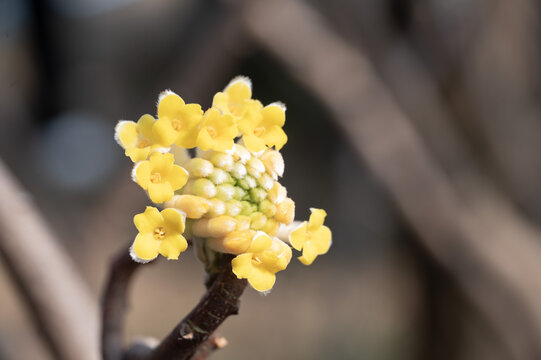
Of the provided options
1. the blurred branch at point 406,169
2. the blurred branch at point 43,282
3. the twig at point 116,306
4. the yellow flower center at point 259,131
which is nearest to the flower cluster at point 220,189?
the yellow flower center at point 259,131

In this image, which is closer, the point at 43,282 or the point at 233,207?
the point at 233,207

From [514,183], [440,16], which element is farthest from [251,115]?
[514,183]

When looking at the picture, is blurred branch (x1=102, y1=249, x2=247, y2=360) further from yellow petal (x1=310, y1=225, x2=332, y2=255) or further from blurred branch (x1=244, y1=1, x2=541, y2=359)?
blurred branch (x1=244, y1=1, x2=541, y2=359)

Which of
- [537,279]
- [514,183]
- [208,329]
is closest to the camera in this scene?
[208,329]

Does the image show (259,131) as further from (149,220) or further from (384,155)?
(384,155)

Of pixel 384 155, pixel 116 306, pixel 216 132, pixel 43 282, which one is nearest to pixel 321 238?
pixel 216 132

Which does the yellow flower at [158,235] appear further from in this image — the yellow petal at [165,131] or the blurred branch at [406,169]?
the blurred branch at [406,169]

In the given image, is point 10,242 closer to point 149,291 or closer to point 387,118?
point 387,118
